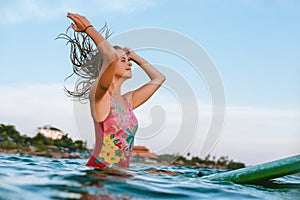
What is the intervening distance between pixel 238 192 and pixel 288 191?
26.4 inches

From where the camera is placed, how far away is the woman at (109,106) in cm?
392

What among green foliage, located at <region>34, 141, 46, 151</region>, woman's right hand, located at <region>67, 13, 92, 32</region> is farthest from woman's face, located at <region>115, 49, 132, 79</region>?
green foliage, located at <region>34, 141, 46, 151</region>

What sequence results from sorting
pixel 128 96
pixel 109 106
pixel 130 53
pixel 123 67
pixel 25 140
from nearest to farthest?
1. pixel 109 106
2. pixel 123 67
3. pixel 128 96
4. pixel 130 53
5. pixel 25 140

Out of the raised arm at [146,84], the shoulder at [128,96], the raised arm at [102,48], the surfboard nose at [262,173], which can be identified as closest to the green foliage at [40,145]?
the raised arm at [146,84]

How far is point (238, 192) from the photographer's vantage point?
11.6 ft

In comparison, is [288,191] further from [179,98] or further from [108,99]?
[108,99]


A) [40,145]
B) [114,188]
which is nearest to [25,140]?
[40,145]

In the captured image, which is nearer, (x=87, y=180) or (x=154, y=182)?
(x=87, y=180)

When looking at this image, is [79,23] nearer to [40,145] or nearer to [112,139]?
[112,139]

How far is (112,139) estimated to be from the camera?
4301mm

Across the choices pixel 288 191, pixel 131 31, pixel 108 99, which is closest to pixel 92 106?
pixel 108 99

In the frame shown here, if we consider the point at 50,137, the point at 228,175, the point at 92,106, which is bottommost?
the point at 228,175

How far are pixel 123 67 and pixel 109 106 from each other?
473 mm

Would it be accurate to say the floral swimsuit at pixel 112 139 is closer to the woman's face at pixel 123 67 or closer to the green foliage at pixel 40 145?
the woman's face at pixel 123 67
